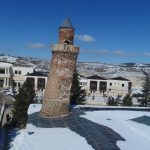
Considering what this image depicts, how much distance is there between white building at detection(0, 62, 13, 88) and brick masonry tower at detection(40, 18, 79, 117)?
56148 mm

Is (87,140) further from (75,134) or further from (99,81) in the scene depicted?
(99,81)

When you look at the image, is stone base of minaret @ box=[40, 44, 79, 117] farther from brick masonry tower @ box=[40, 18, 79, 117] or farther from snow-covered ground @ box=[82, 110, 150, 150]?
snow-covered ground @ box=[82, 110, 150, 150]

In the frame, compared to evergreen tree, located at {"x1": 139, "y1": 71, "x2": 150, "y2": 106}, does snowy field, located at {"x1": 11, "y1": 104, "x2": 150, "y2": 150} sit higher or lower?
lower

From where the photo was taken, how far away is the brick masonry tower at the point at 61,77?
88.0 ft

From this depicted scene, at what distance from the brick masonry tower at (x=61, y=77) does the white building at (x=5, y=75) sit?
56148 millimetres

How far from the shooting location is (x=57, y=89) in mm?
27203

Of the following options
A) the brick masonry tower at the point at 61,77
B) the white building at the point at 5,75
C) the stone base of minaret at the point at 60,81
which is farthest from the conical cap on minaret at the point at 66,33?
the white building at the point at 5,75

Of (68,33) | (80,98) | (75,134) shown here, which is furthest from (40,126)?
(80,98)

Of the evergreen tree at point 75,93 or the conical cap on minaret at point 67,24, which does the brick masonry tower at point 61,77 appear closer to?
the conical cap on minaret at point 67,24

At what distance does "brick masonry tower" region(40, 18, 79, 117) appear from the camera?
1056 inches

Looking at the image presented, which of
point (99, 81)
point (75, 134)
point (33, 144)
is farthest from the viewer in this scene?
point (99, 81)

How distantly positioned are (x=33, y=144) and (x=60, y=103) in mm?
7606

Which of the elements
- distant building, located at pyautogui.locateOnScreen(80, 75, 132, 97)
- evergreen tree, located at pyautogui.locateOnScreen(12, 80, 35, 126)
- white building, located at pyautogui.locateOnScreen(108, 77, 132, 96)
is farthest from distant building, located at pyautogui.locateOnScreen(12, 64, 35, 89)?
evergreen tree, located at pyautogui.locateOnScreen(12, 80, 35, 126)

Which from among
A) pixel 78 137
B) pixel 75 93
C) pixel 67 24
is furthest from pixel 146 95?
pixel 78 137
